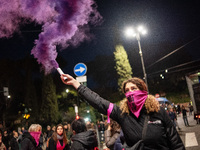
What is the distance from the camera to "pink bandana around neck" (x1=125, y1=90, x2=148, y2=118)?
222 cm

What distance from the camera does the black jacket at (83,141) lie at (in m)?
3.62

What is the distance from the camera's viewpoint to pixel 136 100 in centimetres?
227

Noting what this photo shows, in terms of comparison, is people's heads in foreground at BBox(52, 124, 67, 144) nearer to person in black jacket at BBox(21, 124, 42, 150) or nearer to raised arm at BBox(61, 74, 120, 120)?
person in black jacket at BBox(21, 124, 42, 150)

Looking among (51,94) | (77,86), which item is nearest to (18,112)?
(51,94)

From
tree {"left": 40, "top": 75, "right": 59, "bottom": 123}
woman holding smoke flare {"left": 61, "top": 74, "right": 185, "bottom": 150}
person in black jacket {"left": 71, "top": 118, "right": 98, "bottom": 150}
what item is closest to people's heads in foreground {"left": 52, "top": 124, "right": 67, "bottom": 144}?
person in black jacket {"left": 71, "top": 118, "right": 98, "bottom": 150}

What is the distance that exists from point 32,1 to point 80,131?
3.54 metres

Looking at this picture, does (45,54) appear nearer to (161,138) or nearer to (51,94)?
(161,138)

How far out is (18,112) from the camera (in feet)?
128

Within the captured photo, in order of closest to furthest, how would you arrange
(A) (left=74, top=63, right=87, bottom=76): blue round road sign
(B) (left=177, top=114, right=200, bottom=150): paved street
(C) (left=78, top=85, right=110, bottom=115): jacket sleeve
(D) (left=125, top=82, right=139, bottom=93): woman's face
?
1. (C) (left=78, top=85, right=110, bottom=115): jacket sleeve
2. (D) (left=125, top=82, right=139, bottom=93): woman's face
3. (B) (left=177, top=114, right=200, bottom=150): paved street
4. (A) (left=74, top=63, right=87, bottom=76): blue round road sign

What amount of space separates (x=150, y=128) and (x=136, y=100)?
0.37 meters

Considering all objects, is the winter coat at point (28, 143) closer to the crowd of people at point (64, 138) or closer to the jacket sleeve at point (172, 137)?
the crowd of people at point (64, 138)

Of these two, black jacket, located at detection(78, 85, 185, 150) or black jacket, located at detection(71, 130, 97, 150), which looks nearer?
black jacket, located at detection(78, 85, 185, 150)

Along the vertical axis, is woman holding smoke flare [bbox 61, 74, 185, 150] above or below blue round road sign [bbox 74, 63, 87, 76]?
below

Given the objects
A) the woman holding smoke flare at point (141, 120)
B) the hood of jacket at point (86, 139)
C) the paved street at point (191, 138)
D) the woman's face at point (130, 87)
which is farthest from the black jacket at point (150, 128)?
the paved street at point (191, 138)
